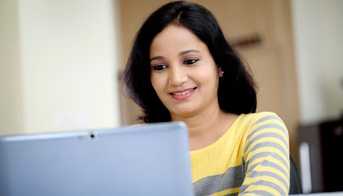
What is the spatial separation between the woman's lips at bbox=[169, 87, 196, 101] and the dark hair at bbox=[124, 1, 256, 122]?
95mm

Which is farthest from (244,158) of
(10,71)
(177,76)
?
(10,71)

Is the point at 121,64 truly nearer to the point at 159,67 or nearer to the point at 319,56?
the point at 319,56

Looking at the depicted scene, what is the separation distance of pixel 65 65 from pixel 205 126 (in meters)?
1.55

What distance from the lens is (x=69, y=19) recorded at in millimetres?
2439

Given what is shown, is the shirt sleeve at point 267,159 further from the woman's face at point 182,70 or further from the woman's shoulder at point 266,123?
the woman's face at point 182,70

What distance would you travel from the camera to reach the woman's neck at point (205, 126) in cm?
92

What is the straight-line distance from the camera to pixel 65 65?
2.37 meters

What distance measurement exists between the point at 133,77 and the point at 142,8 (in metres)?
2.13

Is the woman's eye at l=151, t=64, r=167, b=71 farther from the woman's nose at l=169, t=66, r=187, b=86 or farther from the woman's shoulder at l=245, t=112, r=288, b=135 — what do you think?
the woman's shoulder at l=245, t=112, r=288, b=135

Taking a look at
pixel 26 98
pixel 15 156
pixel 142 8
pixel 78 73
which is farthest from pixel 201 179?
pixel 142 8

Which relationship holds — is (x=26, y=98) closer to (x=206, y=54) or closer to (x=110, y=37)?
(x=110, y=37)

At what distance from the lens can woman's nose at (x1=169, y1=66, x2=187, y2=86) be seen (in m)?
0.84

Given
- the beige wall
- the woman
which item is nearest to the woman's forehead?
the woman

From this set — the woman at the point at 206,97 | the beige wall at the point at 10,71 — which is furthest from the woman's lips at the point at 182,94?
the beige wall at the point at 10,71
